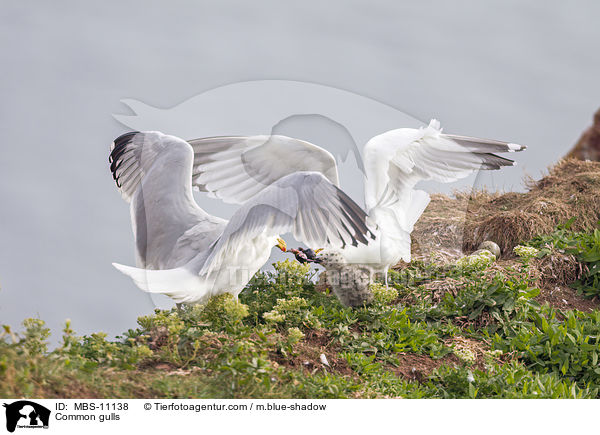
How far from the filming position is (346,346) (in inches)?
120

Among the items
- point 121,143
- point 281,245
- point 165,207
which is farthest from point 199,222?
point 121,143

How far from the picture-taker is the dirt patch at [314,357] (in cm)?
273

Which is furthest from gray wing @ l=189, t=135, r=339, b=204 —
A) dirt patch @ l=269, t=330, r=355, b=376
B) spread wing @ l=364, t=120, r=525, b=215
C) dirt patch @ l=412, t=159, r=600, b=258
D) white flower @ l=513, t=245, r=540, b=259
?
white flower @ l=513, t=245, r=540, b=259

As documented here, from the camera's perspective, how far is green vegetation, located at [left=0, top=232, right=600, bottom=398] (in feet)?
7.87

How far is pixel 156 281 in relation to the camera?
286cm

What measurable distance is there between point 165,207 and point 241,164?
1.95 ft

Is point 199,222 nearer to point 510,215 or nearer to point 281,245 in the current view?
point 281,245

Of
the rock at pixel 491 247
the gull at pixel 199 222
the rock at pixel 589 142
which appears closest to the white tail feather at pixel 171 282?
the gull at pixel 199 222

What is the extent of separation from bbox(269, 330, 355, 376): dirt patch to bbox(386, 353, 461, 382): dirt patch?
27 cm
